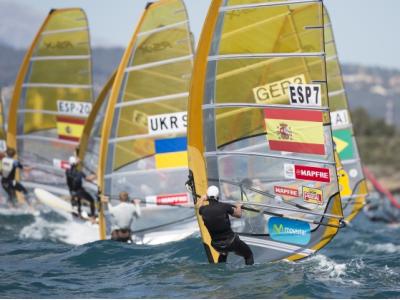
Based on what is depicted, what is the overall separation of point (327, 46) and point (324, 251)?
333 cm

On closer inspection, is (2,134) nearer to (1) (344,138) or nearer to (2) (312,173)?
(1) (344,138)

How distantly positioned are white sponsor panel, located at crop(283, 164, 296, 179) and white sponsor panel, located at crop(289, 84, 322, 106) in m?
0.72

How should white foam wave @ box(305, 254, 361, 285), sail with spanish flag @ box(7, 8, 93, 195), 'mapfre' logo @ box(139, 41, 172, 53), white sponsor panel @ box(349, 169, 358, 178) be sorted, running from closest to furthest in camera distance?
white foam wave @ box(305, 254, 361, 285)
'mapfre' logo @ box(139, 41, 172, 53)
white sponsor panel @ box(349, 169, 358, 178)
sail with spanish flag @ box(7, 8, 93, 195)

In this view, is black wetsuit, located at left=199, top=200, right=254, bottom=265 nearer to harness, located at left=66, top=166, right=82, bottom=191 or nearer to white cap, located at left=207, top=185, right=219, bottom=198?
white cap, located at left=207, top=185, right=219, bottom=198

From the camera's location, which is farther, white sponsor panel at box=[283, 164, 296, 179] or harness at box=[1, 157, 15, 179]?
harness at box=[1, 157, 15, 179]

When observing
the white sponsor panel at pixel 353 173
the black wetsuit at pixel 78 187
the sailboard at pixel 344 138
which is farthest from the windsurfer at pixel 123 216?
the white sponsor panel at pixel 353 173

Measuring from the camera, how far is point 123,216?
462 inches

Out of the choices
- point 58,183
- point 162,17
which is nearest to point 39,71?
point 58,183

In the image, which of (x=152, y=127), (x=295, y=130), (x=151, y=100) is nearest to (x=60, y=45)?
(x=151, y=100)

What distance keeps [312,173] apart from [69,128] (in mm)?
7455

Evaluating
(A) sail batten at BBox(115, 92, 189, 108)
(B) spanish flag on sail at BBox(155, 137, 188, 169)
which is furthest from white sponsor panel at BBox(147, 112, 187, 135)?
(A) sail batten at BBox(115, 92, 189, 108)

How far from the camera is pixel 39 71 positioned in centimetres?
1612

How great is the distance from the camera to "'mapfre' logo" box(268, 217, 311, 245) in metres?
9.50

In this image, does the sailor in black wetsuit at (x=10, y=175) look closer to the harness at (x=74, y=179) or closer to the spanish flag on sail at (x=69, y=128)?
the spanish flag on sail at (x=69, y=128)
